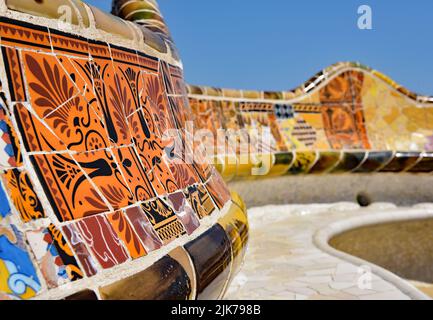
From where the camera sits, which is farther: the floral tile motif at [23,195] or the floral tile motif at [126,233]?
the floral tile motif at [126,233]

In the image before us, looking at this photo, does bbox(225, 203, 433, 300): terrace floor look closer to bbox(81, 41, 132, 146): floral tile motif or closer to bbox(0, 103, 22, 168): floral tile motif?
bbox(81, 41, 132, 146): floral tile motif

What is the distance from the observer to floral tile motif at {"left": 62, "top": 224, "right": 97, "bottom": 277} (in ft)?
3.26

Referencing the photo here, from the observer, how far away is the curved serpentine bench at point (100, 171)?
960mm

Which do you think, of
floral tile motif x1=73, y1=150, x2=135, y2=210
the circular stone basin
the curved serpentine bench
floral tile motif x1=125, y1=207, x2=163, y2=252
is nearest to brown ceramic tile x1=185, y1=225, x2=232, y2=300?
the curved serpentine bench

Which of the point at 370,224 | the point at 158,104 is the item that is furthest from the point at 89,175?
the point at 370,224

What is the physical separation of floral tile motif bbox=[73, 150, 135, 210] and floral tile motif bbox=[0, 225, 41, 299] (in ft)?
0.83

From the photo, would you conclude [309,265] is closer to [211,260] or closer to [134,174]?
[211,260]

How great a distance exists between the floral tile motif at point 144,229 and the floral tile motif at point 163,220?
2 centimetres

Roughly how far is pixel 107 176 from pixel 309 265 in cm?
259

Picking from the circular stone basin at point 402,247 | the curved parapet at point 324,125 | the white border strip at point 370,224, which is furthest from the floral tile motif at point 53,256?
the circular stone basin at point 402,247

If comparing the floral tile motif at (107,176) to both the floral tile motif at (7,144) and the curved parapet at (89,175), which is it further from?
the floral tile motif at (7,144)

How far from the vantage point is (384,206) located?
7020 millimetres

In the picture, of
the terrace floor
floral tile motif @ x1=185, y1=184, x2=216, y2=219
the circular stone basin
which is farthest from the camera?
the circular stone basin

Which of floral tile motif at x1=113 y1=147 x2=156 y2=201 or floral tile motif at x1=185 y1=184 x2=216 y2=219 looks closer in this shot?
floral tile motif at x1=113 y1=147 x2=156 y2=201
